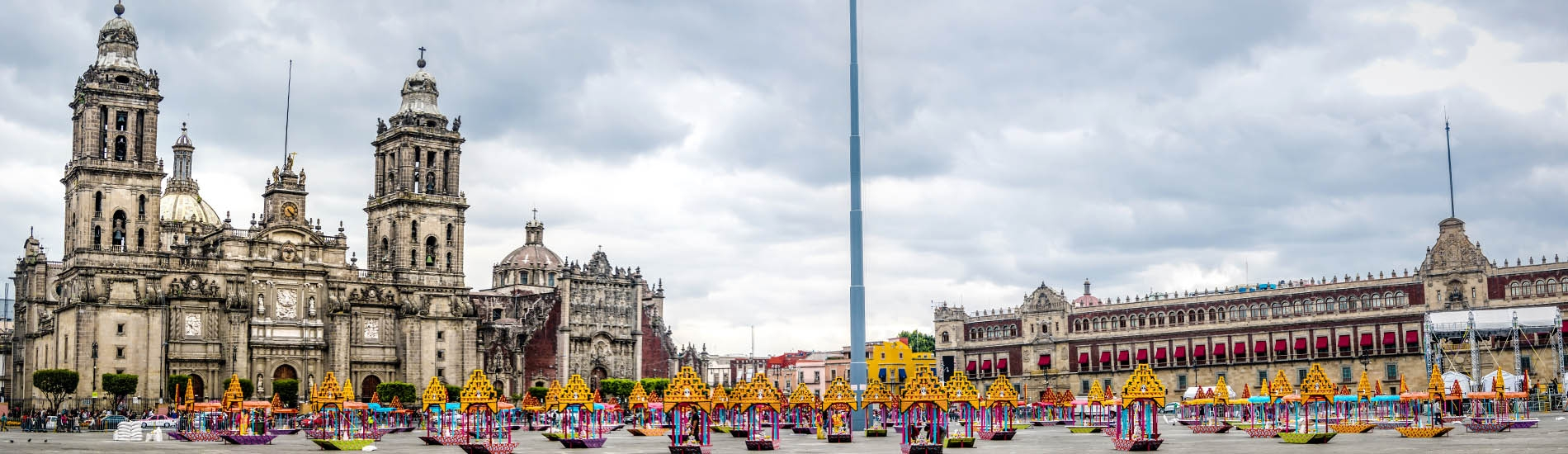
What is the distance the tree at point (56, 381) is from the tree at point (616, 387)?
38.0 m

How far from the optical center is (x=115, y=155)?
3541 inches

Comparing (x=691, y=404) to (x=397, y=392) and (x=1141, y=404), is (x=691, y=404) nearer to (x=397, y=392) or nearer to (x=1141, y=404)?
(x=1141, y=404)

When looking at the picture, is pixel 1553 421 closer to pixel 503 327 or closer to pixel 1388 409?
pixel 1388 409

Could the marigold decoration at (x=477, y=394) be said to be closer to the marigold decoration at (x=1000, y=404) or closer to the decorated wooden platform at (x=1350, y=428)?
the marigold decoration at (x=1000, y=404)

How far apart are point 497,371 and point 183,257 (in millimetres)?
25296

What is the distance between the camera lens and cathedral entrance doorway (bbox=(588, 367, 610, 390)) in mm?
114438

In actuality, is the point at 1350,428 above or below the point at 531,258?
below

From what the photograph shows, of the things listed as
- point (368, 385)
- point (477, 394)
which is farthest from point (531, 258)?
point (477, 394)

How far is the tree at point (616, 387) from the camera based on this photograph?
361 feet

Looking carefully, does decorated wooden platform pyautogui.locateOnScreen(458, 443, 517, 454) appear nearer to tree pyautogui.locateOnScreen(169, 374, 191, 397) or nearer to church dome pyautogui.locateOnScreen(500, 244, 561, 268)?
tree pyautogui.locateOnScreen(169, 374, 191, 397)

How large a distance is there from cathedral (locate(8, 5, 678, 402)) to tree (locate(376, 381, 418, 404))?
2996 millimetres

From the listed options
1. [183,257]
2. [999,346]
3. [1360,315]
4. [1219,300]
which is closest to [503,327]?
[183,257]

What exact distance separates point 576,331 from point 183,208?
29930mm

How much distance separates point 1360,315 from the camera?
10169cm
